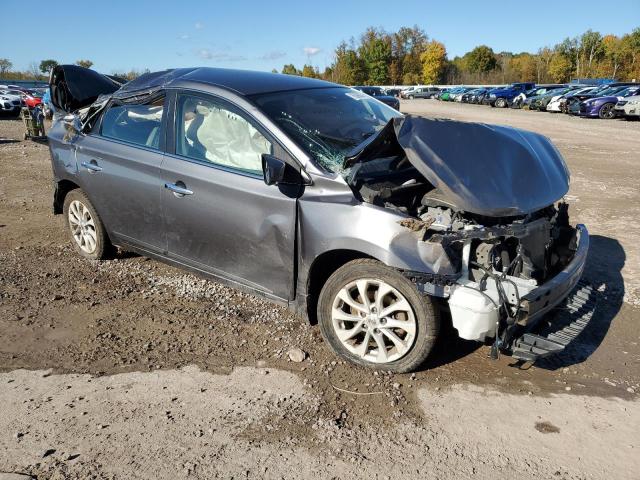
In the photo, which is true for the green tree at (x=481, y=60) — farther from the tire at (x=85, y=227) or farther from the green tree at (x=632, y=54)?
the tire at (x=85, y=227)

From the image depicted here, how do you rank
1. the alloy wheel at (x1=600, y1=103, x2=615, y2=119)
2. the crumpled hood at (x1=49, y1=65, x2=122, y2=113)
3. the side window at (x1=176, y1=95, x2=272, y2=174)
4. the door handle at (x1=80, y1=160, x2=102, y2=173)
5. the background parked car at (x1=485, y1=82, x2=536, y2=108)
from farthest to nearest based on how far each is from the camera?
the background parked car at (x1=485, y1=82, x2=536, y2=108)
the alloy wheel at (x1=600, y1=103, x2=615, y2=119)
the crumpled hood at (x1=49, y1=65, x2=122, y2=113)
the door handle at (x1=80, y1=160, x2=102, y2=173)
the side window at (x1=176, y1=95, x2=272, y2=174)

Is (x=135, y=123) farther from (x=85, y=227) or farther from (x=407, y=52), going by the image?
(x=407, y=52)

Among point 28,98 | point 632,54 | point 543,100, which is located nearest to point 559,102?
point 543,100

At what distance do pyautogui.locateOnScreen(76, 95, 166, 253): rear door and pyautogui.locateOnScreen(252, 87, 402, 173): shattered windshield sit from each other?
1.09 meters

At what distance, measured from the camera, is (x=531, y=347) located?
3.04m

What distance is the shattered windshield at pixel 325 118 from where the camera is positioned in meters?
3.62

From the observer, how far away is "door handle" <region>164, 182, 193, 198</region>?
3.97 meters

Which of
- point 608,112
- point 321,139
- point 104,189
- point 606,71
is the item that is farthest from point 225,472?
point 606,71

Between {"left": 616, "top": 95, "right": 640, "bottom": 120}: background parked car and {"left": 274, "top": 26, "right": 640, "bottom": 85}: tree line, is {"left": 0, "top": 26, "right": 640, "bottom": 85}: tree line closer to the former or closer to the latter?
{"left": 274, "top": 26, "right": 640, "bottom": 85}: tree line

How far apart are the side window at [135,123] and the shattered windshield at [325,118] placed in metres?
1.02

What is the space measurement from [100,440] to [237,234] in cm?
159

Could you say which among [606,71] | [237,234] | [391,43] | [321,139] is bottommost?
[237,234]

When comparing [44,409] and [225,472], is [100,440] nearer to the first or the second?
[44,409]

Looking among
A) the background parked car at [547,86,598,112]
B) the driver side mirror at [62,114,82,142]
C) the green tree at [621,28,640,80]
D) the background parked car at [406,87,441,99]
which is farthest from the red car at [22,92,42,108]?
the green tree at [621,28,640,80]
